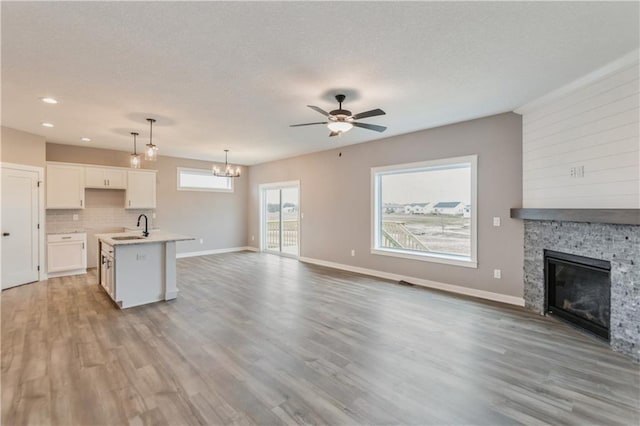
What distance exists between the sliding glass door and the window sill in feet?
8.91

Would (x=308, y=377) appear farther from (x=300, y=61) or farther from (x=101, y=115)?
(x=101, y=115)

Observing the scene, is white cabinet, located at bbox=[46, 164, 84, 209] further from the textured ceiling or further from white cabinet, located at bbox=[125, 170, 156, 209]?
the textured ceiling

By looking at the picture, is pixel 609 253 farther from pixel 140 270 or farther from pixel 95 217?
pixel 95 217

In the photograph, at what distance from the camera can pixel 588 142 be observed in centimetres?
321

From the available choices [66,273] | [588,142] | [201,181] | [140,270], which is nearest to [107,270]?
[140,270]

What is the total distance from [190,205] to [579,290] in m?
8.33

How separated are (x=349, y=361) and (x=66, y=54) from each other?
3792 millimetres

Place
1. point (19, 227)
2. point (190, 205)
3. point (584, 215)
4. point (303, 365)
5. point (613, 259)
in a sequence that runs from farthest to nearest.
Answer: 1. point (190, 205)
2. point (19, 227)
3. point (584, 215)
4. point (613, 259)
5. point (303, 365)

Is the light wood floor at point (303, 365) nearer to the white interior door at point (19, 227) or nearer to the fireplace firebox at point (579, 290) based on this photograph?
the fireplace firebox at point (579, 290)

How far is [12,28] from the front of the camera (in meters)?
2.28

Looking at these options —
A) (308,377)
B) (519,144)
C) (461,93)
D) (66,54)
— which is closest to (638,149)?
(519,144)

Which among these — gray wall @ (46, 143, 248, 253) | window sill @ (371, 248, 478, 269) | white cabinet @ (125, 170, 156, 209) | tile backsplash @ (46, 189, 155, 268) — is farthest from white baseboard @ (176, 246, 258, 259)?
window sill @ (371, 248, 478, 269)

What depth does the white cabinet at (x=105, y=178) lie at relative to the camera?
20.9ft

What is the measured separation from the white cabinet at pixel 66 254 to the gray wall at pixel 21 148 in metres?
1.46
